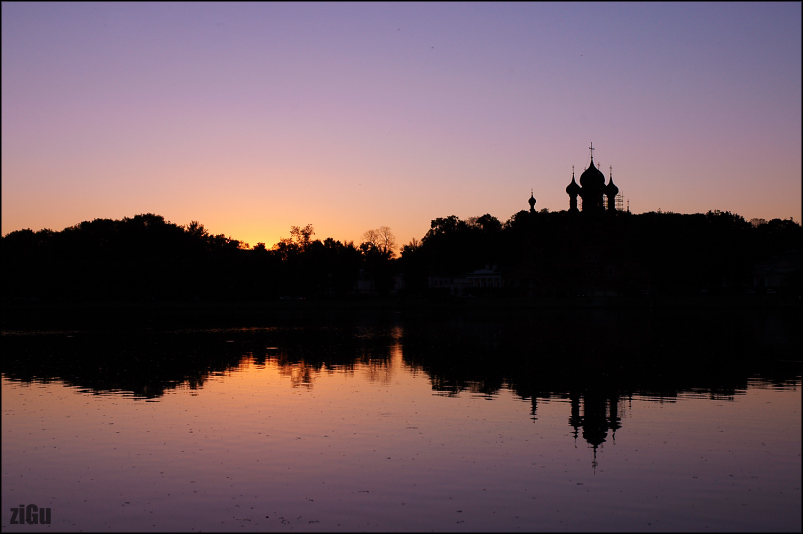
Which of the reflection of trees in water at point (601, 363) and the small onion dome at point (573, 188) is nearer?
the reflection of trees in water at point (601, 363)

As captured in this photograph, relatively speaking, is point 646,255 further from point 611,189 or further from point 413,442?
point 413,442

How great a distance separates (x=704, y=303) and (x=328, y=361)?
74903 millimetres

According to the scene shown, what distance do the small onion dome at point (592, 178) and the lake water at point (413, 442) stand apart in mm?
103708

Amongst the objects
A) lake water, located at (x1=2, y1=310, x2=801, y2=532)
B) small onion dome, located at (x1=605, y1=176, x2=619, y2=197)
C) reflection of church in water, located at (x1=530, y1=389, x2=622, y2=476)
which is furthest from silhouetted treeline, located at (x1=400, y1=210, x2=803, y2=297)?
reflection of church in water, located at (x1=530, y1=389, x2=622, y2=476)

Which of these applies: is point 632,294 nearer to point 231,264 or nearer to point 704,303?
point 704,303

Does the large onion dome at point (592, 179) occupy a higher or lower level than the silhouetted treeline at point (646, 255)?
higher

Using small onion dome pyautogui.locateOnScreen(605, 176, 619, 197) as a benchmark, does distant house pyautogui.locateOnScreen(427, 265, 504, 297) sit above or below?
below

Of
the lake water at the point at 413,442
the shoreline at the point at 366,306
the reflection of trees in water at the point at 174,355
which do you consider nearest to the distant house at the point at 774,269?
the shoreline at the point at 366,306

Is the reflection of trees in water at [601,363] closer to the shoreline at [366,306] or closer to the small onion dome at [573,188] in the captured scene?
the shoreline at [366,306]

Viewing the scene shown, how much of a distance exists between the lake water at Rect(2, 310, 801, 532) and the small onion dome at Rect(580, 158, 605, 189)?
4083 inches

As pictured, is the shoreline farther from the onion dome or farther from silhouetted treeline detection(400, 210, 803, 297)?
the onion dome

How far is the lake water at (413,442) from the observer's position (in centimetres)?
1288

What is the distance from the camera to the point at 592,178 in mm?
138125

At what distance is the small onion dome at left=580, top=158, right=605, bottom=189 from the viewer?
452 feet
